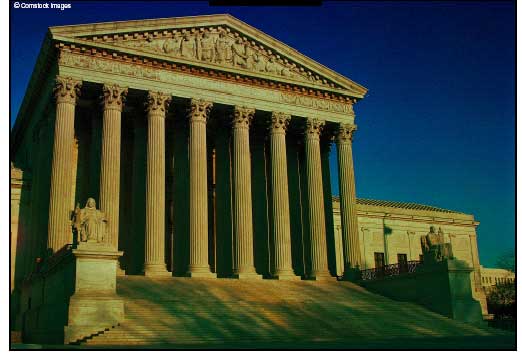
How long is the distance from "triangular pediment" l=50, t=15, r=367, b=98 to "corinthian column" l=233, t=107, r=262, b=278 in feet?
10.6

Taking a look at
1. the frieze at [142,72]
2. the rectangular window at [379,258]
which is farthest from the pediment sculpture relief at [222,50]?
the rectangular window at [379,258]

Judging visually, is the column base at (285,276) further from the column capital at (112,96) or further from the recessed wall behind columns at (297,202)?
the column capital at (112,96)

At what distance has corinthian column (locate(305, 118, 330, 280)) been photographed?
39125 mm

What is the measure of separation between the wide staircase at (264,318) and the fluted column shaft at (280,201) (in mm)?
2521

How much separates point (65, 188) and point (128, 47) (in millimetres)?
9149

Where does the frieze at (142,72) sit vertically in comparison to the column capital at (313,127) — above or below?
above

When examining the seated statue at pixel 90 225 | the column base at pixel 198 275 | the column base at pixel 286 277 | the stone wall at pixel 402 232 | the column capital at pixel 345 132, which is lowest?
the column base at pixel 286 277

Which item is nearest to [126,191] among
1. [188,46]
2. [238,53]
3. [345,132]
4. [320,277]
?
[188,46]

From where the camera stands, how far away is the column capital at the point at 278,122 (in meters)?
40.0

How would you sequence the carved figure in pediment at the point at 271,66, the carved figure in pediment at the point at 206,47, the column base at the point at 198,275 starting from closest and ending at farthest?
the column base at the point at 198,275 < the carved figure in pediment at the point at 206,47 < the carved figure in pediment at the point at 271,66

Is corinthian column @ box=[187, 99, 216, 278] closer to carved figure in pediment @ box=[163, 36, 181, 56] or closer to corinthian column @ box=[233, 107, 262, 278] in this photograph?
Result: corinthian column @ box=[233, 107, 262, 278]

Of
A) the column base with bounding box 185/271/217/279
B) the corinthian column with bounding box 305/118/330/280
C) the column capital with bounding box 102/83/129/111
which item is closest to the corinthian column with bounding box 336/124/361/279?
the corinthian column with bounding box 305/118/330/280

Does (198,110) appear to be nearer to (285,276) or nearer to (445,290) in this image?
(285,276)

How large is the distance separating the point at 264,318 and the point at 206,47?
19.0 meters
